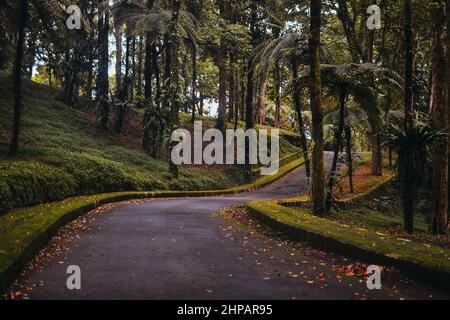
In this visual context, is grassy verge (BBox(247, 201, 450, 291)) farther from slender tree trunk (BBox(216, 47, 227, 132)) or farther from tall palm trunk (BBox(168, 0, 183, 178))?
slender tree trunk (BBox(216, 47, 227, 132))

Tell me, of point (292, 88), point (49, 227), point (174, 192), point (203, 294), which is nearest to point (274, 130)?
point (174, 192)

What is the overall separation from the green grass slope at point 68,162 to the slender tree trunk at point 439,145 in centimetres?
1220

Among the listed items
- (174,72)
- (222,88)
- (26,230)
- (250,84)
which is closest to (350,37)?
(174,72)

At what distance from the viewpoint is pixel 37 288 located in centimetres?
616

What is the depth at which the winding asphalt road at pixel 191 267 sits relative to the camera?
6012 millimetres

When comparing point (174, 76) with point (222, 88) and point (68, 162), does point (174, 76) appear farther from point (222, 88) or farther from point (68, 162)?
point (68, 162)

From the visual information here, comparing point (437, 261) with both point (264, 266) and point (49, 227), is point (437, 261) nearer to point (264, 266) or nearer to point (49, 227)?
point (264, 266)

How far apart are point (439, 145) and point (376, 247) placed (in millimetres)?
8613

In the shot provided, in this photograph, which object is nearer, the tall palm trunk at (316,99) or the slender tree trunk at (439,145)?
the tall palm trunk at (316,99)

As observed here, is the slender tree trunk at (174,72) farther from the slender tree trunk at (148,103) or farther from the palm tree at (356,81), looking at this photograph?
the palm tree at (356,81)

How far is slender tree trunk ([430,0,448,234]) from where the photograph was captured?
15102mm

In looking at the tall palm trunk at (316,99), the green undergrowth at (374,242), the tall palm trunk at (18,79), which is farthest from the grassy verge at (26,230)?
the tall palm trunk at (316,99)

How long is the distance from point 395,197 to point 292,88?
12.5 meters
